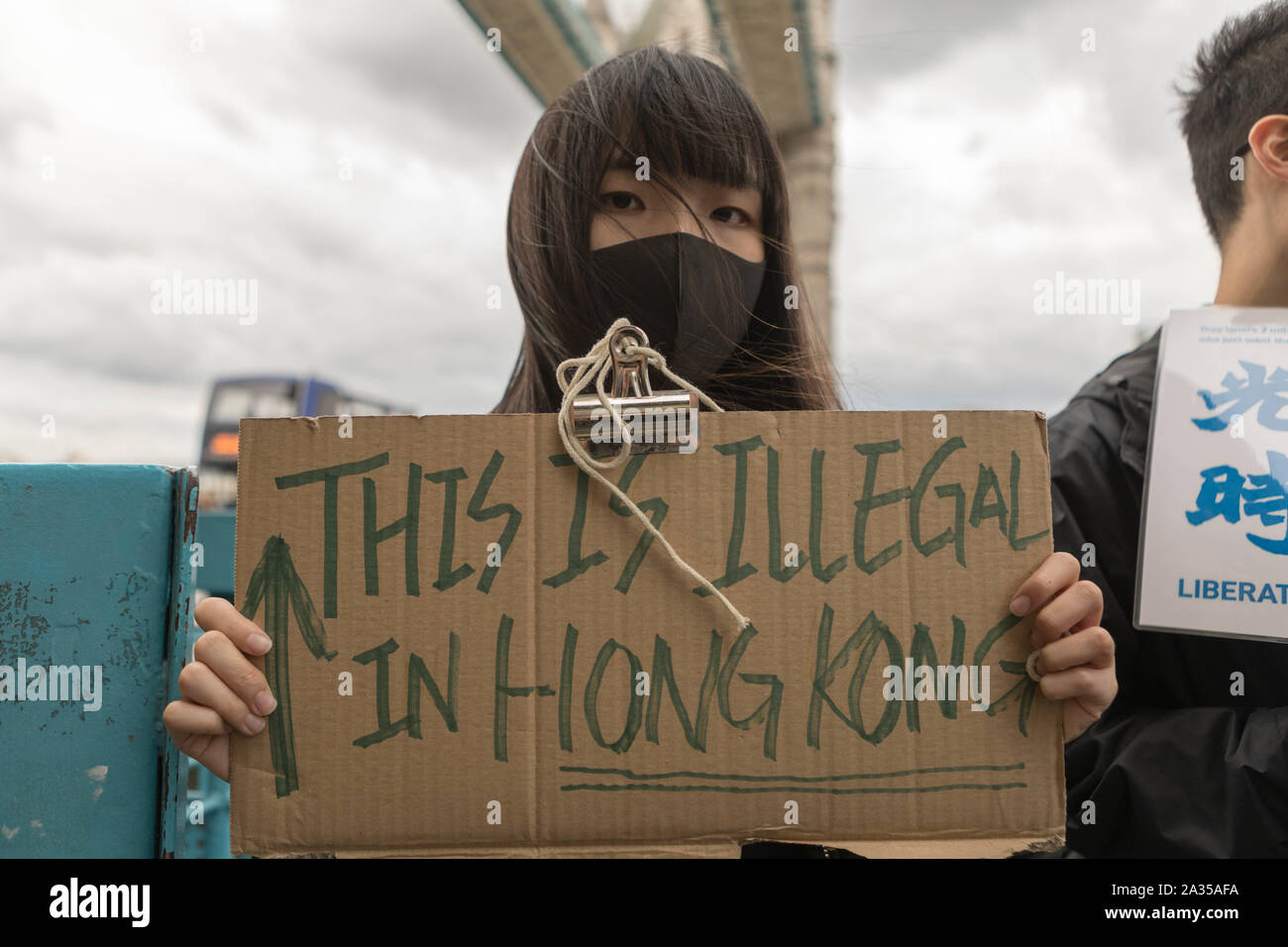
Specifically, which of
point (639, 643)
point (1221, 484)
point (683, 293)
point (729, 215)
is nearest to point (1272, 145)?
point (1221, 484)

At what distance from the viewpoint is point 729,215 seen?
1.27 metres

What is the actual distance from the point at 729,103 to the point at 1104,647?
0.97 metres

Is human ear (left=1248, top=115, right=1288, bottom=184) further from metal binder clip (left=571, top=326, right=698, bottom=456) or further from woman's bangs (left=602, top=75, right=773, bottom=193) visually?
metal binder clip (left=571, top=326, right=698, bottom=456)

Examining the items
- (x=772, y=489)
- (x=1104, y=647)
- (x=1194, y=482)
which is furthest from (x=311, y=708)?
(x=1194, y=482)

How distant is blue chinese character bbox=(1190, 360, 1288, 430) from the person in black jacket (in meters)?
0.10

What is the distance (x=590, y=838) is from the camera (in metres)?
0.84

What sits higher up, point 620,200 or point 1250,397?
point 620,200

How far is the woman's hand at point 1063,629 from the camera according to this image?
0.83m

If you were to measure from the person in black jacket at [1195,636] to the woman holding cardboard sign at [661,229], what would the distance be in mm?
495

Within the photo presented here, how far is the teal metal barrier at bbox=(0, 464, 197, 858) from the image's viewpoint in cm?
99

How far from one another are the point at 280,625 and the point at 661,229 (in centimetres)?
77

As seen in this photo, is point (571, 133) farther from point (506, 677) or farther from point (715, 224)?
point (506, 677)

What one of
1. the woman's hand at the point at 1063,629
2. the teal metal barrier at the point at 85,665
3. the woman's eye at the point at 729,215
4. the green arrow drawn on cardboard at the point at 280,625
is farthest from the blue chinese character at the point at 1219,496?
the teal metal barrier at the point at 85,665

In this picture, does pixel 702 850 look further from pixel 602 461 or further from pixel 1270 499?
pixel 1270 499
